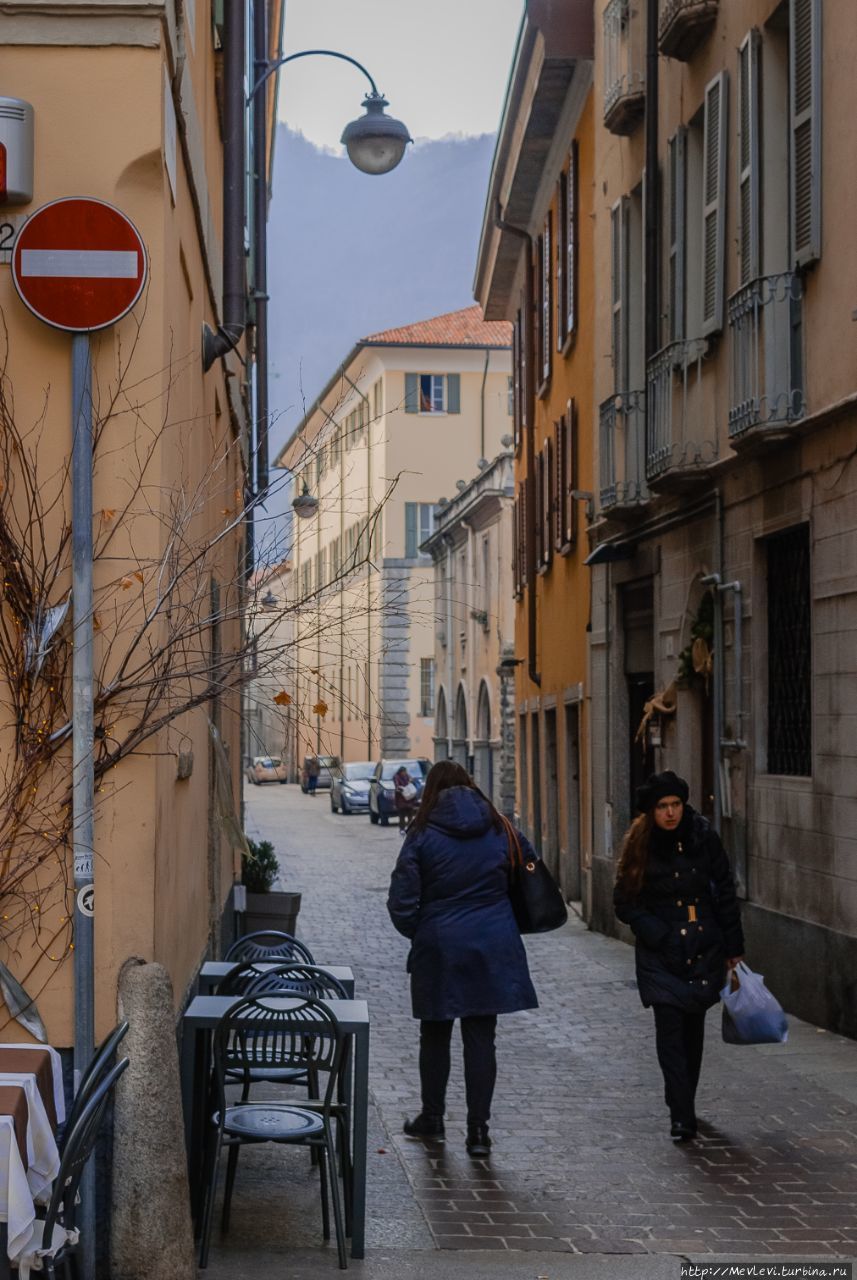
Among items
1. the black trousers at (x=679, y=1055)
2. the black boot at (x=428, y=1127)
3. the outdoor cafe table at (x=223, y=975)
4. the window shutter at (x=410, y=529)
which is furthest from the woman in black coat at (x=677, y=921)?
the window shutter at (x=410, y=529)

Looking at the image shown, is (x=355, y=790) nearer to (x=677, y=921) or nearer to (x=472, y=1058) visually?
(x=677, y=921)

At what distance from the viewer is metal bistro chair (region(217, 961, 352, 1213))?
7250 mm

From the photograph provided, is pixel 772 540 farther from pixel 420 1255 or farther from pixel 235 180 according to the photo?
pixel 420 1255

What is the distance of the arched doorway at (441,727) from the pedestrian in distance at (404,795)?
8.58 meters

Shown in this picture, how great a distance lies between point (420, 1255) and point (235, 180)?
21.9ft

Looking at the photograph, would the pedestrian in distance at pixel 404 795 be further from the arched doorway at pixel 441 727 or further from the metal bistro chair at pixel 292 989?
the metal bistro chair at pixel 292 989

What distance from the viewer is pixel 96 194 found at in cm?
672

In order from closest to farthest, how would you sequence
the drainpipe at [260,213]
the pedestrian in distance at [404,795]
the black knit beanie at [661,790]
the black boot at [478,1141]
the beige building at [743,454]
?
the black boot at [478,1141] → the black knit beanie at [661,790] → the beige building at [743,454] → the drainpipe at [260,213] → the pedestrian in distance at [404,795]

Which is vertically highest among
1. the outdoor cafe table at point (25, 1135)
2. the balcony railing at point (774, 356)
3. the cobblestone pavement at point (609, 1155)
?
the balcony railing at point (774, 356)

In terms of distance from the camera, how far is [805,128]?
43.6ft

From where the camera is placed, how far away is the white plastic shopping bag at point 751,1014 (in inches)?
367

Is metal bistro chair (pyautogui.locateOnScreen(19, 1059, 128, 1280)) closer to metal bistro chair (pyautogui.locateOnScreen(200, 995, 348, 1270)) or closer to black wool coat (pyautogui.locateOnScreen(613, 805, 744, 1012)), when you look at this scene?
metal bistro chair (pyautogui.locateOnScreen(200, 995, 348, 1270))

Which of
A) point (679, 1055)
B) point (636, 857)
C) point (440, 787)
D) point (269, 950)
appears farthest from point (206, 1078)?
point (636, 857)

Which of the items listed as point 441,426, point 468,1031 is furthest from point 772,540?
point 441,426
